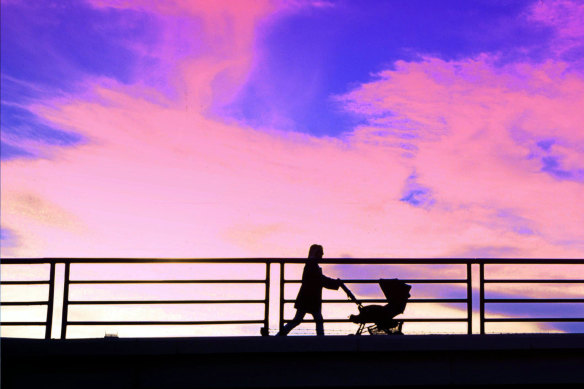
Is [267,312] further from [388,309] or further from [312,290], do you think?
[388,309]

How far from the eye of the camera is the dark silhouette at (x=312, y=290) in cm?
1256

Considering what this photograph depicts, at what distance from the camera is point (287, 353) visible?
36.1 ft

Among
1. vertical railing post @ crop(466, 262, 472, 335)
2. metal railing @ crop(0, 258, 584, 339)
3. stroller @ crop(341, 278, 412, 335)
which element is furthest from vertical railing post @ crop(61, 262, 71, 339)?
vertical railing post @ crop(466, 262, 472, 335)

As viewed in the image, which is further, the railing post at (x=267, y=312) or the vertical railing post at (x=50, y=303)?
the railing post at (x=267, y=312)

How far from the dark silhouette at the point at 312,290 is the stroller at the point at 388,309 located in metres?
0.52

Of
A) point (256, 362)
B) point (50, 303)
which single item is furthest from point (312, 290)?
point (50, 303)

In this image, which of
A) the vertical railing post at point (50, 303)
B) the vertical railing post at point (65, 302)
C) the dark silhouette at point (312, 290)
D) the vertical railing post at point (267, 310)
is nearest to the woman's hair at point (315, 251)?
the dark silhouette at point (312, 290)

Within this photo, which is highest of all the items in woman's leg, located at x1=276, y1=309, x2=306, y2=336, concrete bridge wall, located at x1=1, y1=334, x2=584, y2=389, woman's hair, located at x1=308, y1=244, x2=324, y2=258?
woman's hair, located at x1=308, y1=244, x2=324, y2=258

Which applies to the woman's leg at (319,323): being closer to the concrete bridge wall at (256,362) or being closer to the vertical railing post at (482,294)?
the concrete bridge wall at (256,362)

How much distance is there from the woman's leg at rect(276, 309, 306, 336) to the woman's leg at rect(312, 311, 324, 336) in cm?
21

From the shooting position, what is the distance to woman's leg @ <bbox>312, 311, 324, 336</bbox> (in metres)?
12.3

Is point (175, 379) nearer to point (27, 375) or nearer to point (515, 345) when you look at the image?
point (27, 375)

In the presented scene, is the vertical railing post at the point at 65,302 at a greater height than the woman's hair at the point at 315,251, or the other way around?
the woman's hair at the point at 315,251

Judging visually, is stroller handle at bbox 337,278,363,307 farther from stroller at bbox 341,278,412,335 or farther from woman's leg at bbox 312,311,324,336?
woman's leg at bbox 312,311,324,336
